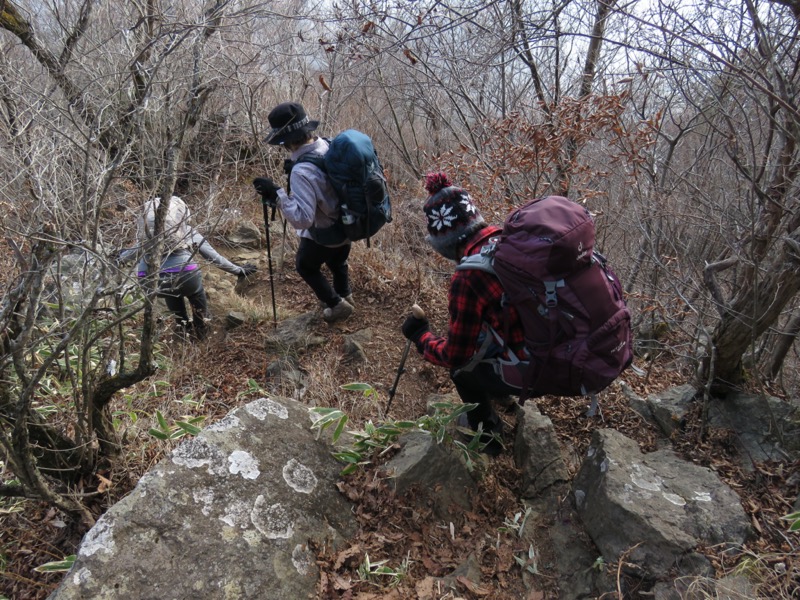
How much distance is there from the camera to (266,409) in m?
2.87

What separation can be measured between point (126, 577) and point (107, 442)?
1.13 meters

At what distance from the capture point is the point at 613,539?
7.92ft

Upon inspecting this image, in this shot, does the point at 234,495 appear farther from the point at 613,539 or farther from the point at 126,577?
the point at 613,539

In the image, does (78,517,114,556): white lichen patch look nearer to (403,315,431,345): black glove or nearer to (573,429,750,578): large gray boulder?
(403,315,431,345): black glove

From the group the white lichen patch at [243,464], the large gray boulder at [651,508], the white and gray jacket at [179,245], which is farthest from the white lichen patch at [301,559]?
the white and gray jacket at [179,245]

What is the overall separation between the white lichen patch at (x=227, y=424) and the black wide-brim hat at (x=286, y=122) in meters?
1.99

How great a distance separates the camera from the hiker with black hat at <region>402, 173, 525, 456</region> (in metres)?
2.54

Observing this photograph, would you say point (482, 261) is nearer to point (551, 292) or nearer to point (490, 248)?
point (490, 248)

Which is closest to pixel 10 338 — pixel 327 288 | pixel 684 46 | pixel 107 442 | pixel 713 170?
pixel 107 442

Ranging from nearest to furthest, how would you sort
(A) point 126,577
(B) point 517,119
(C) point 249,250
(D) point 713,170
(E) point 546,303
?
(A) point 126,577
(E) point 546,303
(B) point 517,119
(D) point 713,170
(C) point 249,250

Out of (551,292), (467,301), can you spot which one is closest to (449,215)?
(467,301)

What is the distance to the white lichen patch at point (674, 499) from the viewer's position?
8.11ft

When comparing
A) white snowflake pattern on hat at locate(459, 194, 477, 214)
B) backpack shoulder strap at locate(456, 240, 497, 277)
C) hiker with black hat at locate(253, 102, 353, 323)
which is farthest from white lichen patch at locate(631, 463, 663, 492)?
hiker with black hat at locate(253, 102, 353, 323)

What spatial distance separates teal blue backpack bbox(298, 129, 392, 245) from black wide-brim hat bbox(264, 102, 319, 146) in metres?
0.20
